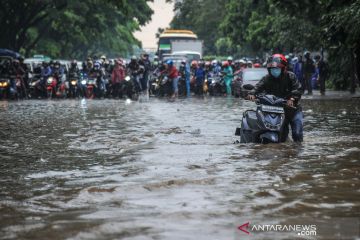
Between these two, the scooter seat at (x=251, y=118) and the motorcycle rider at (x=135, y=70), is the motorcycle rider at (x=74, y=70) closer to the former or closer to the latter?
the motorcycle rider at (x=135, y=70)

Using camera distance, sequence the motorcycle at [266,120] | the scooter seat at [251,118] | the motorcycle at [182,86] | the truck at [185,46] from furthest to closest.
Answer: the truck at [185,46]
the motorcycle at [182,86]
the scooter seat at [251,118]
the motorcycle at [266,120]

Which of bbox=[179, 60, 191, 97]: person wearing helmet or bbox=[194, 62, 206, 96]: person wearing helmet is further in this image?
bbox=[194, 62, 206, 96]: person wearing helmet

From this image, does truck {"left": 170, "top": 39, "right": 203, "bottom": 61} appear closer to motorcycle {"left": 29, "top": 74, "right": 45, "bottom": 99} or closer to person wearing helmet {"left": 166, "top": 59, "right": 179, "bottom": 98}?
motorcycle {"left": 29, "top": 74, "right": 45, "bottom": 99}

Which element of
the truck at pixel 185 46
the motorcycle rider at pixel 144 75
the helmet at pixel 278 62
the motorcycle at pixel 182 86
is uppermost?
the truck at pixel 185 46

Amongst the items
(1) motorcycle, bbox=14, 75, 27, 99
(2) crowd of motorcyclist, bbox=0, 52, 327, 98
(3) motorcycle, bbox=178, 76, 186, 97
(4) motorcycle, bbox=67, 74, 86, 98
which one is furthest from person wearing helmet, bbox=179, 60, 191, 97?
(1) motorcycle, bbox=14, 75, 27, 99

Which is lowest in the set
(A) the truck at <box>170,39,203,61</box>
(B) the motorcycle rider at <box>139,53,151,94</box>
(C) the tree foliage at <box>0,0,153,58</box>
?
(B) the motorcycle rider at <box>139,53,151,94</box>

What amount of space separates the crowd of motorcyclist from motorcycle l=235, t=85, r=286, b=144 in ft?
66.3

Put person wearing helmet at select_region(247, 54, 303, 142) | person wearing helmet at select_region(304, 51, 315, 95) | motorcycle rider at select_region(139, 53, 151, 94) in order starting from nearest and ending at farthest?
person wearing helmet at select_region(247, 54, 303, 142)
person wearing helmet at select_region(304, 51, 315, 95)
motorcycle rider at select_region(139, 53, 151, 94)

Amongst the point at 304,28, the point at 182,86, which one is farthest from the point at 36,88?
the point at 304,28

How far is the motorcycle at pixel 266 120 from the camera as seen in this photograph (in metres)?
10.6

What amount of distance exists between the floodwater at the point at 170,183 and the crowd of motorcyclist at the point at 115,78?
17.0 metres

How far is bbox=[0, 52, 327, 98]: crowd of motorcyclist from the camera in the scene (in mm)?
31594

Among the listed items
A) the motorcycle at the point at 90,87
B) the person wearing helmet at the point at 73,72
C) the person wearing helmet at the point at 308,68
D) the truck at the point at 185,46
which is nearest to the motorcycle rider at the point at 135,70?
the motorcycle at the point at 90,87

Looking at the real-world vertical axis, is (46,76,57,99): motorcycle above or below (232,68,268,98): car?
below
